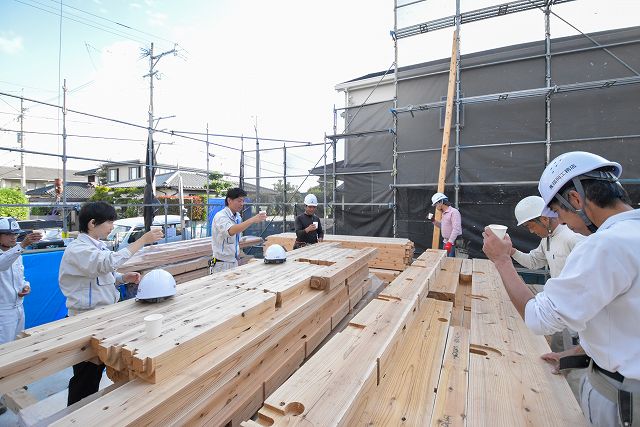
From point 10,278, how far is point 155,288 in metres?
2.57

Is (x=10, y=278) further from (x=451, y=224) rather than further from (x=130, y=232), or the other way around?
(x=451, y=224)

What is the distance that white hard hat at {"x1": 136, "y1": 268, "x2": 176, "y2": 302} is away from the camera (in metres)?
2.22

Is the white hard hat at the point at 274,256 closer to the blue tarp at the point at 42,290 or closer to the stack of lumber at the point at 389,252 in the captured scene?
the stack of lumber at the point at 389,252

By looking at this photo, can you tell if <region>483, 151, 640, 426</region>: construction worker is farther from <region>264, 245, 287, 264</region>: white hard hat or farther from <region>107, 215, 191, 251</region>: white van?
<region>107, 215, 191, 251</region>: white van

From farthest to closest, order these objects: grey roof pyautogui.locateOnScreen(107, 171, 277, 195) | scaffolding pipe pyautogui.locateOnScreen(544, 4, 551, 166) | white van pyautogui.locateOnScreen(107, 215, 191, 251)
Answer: grey roof pyautogui.locateOnScreen(107, 171, 277, 195), white van pyautogui.locateOnScreen(107, 215, 191, 251), scaffolding pipe pyautogui.locateOnScreen(544, 4, 551, 166)

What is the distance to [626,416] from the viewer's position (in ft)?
3.80

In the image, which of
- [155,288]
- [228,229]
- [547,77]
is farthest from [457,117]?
[155,288]

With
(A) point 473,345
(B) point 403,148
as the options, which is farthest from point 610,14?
(A) point 473,345

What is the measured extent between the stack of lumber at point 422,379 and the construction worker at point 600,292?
214mm

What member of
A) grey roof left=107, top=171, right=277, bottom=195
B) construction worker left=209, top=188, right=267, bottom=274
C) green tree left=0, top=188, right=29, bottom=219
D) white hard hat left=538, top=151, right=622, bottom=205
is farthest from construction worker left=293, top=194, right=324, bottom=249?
green tree left=0, top=188, right=29, bottom=219

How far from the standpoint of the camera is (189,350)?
1.63m

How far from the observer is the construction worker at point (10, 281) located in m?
3.23

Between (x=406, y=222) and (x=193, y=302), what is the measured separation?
276 inches

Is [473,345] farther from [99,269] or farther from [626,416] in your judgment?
[99,269]
